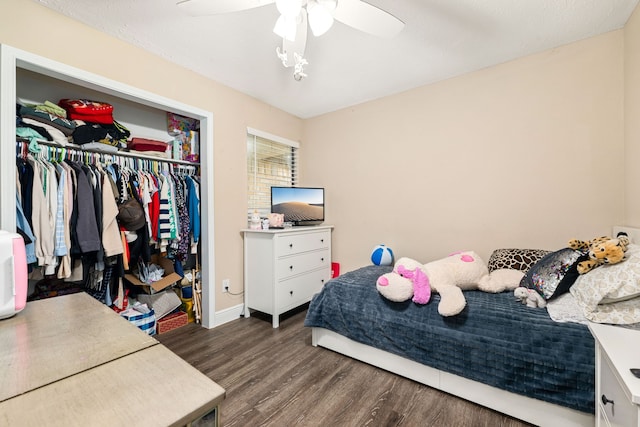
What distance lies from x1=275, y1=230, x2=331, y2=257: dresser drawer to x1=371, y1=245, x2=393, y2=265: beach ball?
0.65 m

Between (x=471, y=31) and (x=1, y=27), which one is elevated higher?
(x=471, y=31)

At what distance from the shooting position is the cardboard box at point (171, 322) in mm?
2488

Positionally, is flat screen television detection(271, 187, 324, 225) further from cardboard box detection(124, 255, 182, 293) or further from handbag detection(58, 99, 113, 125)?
handbag detection(58, 99, 113, 125)

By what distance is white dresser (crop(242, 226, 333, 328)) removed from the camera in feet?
8.60

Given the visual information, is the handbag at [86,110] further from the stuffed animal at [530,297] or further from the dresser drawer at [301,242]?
the stuffed animal at [530,297]

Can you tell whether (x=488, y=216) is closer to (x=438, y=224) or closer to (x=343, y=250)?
(x=438, y=224)

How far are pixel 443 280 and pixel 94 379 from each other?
1.81 m

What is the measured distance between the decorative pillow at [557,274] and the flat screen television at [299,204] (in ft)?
7.11

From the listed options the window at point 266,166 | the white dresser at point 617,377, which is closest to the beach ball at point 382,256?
the window at point 266,166

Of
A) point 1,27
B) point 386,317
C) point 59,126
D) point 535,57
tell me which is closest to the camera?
point 1,27

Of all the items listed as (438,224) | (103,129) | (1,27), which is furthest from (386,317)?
(1,27)

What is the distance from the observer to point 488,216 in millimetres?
2422

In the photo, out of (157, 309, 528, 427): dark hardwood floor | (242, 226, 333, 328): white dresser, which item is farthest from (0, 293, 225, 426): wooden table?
(242, 226, 333, 328): white dresser

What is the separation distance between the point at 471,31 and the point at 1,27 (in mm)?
2916
